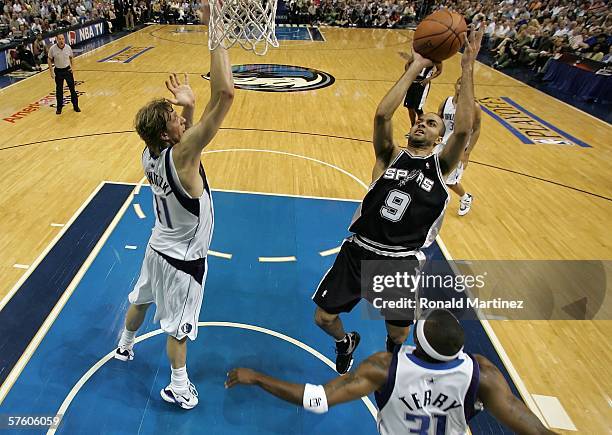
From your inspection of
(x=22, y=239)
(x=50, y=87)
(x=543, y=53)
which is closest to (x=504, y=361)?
(x=22, y=239)

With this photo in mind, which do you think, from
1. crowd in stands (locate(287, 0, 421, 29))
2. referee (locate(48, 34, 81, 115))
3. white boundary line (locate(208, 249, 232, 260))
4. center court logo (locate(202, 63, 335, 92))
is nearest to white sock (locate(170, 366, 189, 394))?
white boundary line (locate(208, 249, 232, 260))

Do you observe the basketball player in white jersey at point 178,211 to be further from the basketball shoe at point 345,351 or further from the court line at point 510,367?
the court line at point 510,367

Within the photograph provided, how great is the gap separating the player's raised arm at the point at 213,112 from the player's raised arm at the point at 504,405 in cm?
182

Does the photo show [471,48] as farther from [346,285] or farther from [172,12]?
[172,12]

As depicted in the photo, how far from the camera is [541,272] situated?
5.18 m

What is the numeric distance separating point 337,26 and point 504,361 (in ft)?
77.9

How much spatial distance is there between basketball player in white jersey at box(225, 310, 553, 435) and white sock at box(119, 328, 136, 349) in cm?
176

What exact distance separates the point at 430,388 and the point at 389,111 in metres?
1.78

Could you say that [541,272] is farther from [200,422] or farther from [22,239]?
[22,239]

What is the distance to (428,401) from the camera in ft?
6.47

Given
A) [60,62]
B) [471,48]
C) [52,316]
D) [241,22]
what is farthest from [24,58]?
[471,48]

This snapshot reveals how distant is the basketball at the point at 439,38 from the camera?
3574 mm
